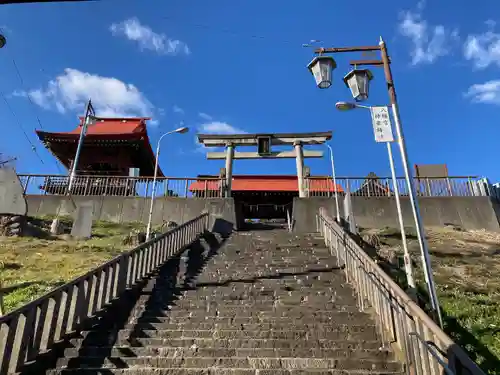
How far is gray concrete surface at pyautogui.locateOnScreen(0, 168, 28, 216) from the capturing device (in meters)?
12.8

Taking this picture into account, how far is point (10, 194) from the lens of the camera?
12.9 m

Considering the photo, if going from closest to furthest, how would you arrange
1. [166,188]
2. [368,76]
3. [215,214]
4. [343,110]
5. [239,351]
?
[239,351]
[368,76]
[343,110]
[215,214]
[166,188]

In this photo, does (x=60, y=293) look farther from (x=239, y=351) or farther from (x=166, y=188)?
(x=166, y=188)

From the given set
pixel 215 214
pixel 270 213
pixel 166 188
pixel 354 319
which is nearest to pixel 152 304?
pixel 354 319

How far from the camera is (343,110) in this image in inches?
362

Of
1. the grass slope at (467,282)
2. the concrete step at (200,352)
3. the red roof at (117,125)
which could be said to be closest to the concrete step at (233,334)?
the concrete step at (200,352)

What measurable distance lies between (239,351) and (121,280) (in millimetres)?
3347

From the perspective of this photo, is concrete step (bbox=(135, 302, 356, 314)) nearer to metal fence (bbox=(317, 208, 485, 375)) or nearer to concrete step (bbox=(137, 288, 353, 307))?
concrete step (bbox=(137, 288, 353, 307))

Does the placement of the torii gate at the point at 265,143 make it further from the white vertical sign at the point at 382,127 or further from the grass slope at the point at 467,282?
the white vertical sign at the point at 382,127

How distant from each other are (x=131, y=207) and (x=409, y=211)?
14.7m

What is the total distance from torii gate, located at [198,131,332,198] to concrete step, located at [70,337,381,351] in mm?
13639

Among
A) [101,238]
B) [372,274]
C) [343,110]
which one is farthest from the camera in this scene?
[101,238]

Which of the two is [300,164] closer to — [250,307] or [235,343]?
[250,307]

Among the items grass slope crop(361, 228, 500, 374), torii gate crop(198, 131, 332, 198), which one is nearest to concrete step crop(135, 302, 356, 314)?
grass slope crop(361, 228, 500, 374)
